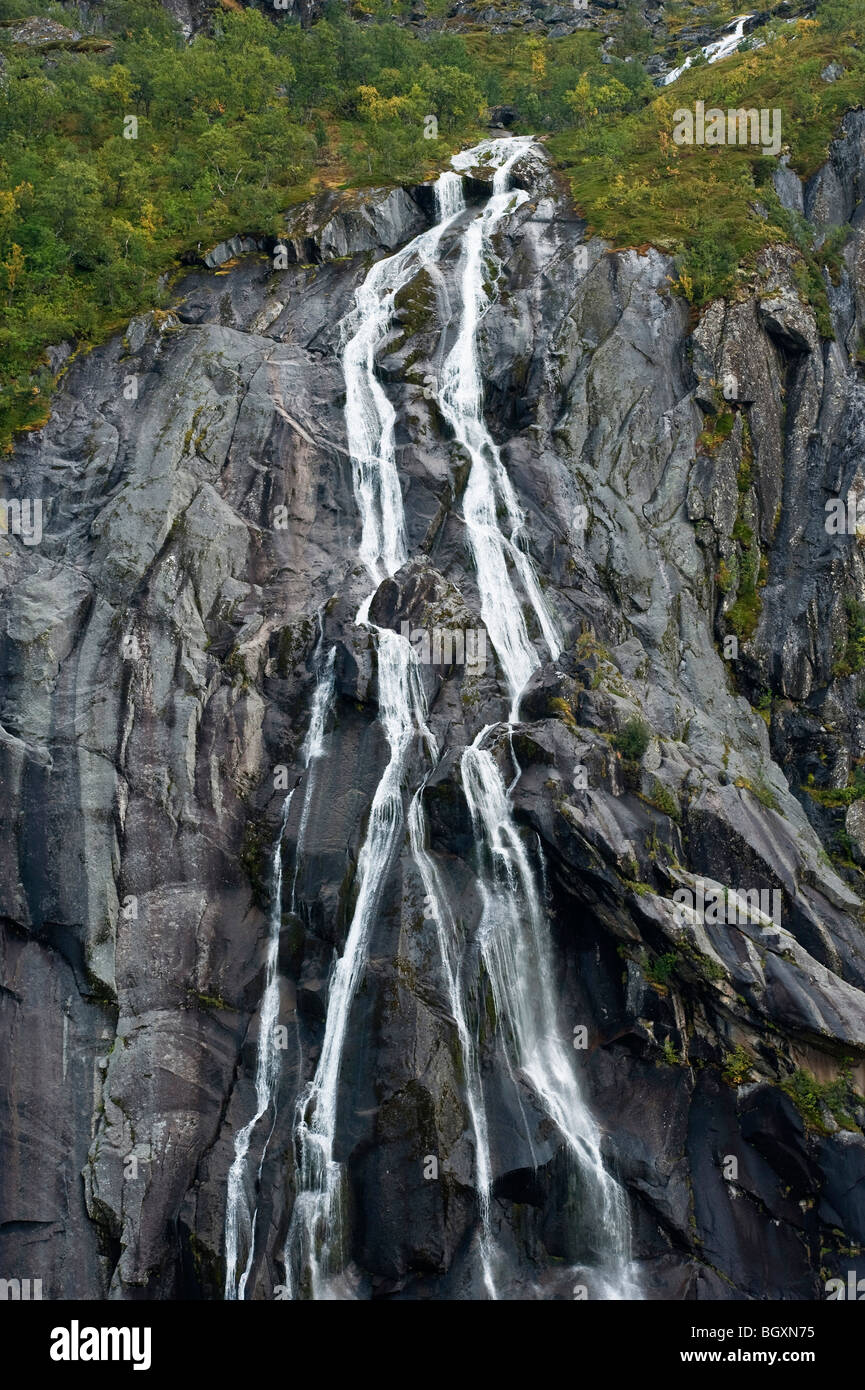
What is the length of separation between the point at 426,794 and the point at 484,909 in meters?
3.35

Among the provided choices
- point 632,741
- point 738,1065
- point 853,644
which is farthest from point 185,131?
point 738,1065

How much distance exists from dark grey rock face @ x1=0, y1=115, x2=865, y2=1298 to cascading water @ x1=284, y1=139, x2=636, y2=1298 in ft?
1.39

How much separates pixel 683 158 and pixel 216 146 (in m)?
24.3

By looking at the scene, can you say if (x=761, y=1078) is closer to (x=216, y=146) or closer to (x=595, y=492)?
(x=595, y=492)

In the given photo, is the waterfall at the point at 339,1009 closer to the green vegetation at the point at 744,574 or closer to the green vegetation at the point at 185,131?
the green vegetation at the point at 744,574

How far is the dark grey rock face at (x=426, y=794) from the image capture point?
2136 centimetres

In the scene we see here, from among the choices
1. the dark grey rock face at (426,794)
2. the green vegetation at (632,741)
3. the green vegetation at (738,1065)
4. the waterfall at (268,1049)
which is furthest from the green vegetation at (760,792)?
the waterfall at (268,1049)

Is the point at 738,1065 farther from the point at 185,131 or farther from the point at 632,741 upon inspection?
the point at 185,131

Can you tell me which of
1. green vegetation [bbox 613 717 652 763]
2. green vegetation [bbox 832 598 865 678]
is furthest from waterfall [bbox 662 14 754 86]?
green vegetation [bbox 613 717 652 763]

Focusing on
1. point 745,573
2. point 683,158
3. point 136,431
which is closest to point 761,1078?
point 745,573

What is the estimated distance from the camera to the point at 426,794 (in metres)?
25.2

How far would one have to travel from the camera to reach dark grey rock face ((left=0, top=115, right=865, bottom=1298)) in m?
21.4

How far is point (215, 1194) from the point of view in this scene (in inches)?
848

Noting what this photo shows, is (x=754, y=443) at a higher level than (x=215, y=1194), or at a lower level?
higher
